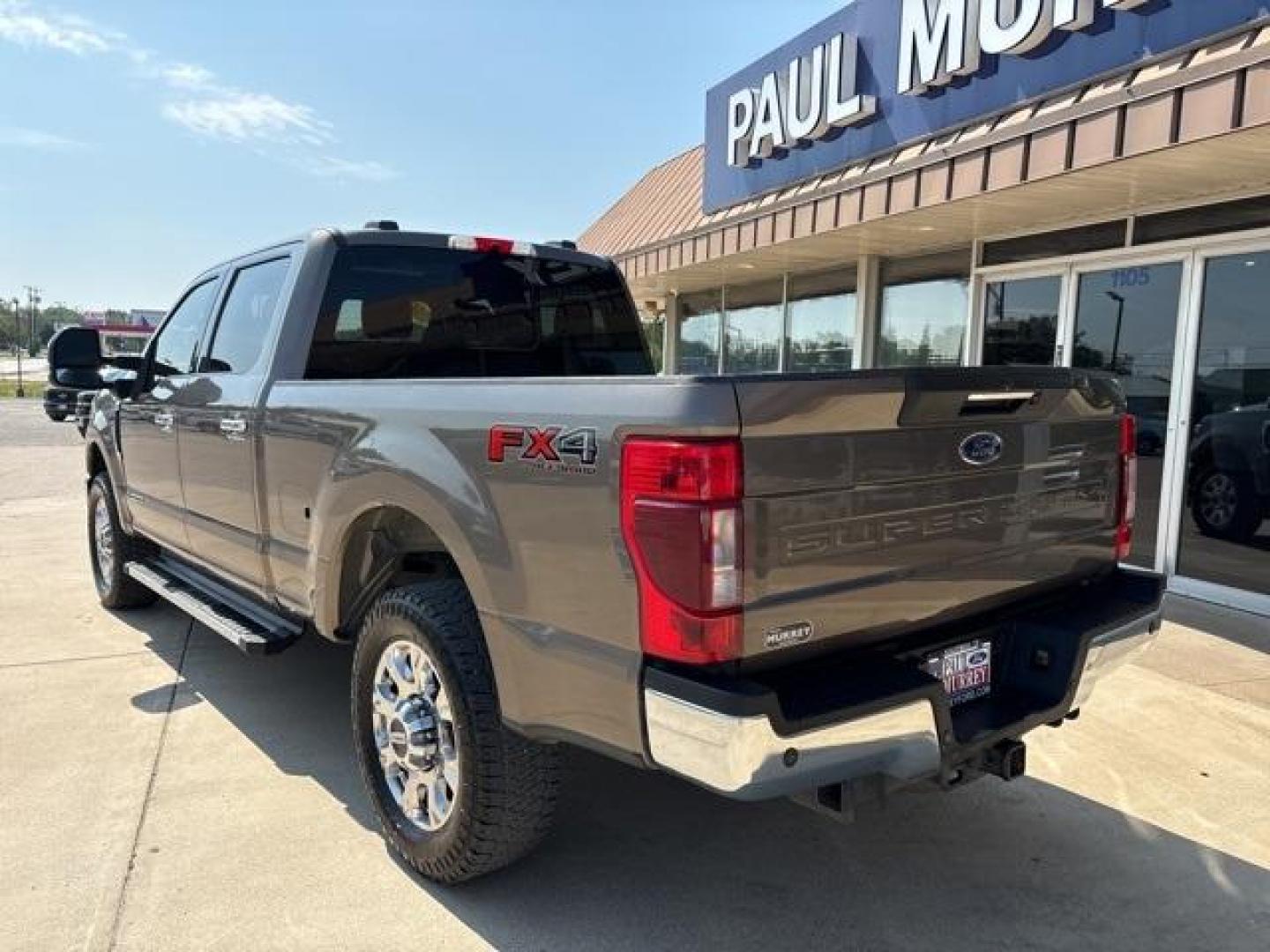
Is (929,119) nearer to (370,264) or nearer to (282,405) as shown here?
(370,264)

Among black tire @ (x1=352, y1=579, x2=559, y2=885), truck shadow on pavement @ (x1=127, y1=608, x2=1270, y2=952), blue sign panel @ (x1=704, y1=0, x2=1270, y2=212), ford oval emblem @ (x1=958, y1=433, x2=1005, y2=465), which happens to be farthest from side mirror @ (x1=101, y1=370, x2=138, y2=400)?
blue sign panel @ (x1=704, y1=0, x2=1270, y2=212)

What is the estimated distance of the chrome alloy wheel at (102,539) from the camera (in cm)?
589

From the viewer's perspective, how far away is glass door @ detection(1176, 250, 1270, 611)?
6.02m

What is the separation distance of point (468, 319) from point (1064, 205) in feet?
15.6

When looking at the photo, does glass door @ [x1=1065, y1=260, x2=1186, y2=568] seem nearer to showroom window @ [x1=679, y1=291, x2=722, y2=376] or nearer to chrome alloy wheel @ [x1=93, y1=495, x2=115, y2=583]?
showroom window @ [x1=679, y1=291, x2=722, y2=376]

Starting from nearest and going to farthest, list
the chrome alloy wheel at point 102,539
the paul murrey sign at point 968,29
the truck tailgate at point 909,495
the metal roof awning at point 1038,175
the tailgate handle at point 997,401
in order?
the truck tailgate at point 909,495
the tailgate handle at point 997,401
the metal roof awning at point 1038,175
the chrome alloy wheel at point 102,539
the paul murrey sign at point 968,29

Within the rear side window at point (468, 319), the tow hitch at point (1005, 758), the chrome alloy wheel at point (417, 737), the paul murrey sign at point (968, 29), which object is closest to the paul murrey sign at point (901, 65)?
the paul murrey sign at point (968, 29)

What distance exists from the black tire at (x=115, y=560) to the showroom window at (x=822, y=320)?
661cm

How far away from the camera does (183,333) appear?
16.6 feet

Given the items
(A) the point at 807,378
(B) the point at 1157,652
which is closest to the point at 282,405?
(A) the point at 807,378

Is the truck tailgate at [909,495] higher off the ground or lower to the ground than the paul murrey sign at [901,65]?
lower

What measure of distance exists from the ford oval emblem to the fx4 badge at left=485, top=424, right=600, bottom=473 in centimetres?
100

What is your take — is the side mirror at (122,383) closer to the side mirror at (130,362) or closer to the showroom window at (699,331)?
the side mirror at (130,362)

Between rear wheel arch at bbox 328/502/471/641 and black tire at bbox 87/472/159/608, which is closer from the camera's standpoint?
rear wheel arch at bbox 328/502/471/641
